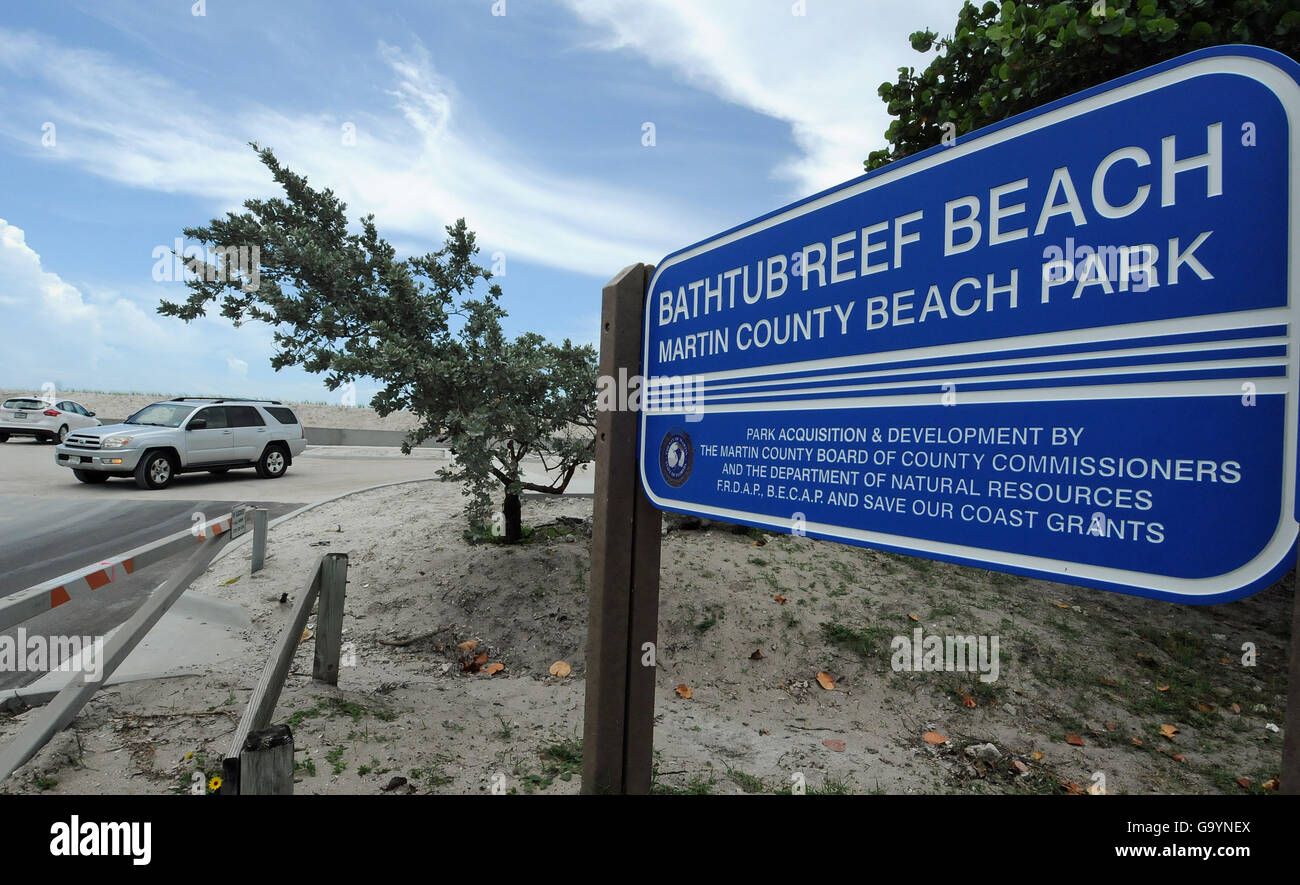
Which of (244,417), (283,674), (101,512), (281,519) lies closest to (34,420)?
(244,417)

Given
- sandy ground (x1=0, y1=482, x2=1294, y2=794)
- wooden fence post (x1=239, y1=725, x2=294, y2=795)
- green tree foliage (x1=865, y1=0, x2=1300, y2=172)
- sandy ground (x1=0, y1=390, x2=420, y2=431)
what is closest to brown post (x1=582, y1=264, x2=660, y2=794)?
Result: sandy ground (x1=0, y1=482, x2=1294, y2=794)

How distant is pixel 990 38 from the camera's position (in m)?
6.59

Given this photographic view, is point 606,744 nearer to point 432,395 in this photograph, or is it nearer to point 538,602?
point 538,602

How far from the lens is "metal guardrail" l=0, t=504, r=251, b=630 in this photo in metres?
2.99

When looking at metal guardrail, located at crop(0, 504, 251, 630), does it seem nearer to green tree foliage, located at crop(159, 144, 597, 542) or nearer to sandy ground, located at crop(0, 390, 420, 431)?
green tree foliage, located at crop(159, 144, 597, 542)

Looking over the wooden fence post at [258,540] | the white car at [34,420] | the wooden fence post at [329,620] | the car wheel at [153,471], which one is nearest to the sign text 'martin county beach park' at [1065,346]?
the wooden fence post at [329,620]

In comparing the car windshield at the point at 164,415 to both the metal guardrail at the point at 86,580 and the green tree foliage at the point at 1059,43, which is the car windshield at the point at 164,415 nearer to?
the metal guardrail at the point at 86,580

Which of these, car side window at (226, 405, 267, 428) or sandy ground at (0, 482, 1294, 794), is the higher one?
car side window at (226, 405, 267, 428)

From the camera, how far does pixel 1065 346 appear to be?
5.52 feet

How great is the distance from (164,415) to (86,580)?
13.4 metres

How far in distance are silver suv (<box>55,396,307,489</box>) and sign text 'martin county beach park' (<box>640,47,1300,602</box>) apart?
15.0m

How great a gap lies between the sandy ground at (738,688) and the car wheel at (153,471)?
671 cm

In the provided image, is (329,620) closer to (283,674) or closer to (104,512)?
(283,674)

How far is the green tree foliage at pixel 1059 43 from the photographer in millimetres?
5574
